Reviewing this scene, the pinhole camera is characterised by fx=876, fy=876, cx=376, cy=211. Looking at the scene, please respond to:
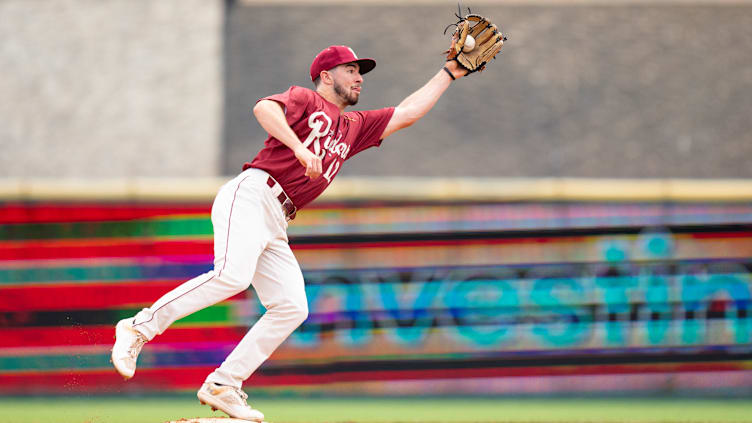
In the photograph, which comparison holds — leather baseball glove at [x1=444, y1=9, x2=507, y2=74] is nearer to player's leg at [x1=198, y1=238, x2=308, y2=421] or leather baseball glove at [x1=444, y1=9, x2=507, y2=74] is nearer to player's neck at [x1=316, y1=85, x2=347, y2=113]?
player's neck at [x1=316, y1=85, x2=347, y2=113]

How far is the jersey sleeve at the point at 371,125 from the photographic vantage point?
4727 millimetres

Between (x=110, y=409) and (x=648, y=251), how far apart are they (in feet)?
13.7

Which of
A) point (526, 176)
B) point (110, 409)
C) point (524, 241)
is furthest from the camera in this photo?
point (526, 176)

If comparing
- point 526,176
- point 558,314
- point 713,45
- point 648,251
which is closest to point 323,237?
point 558,314

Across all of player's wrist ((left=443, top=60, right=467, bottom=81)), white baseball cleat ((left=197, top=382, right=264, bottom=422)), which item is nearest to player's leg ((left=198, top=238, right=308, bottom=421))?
white baseball cleat ((left=197, top=382, right=264, bottom=422))

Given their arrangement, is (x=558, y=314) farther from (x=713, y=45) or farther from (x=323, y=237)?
(x=713, y=45)

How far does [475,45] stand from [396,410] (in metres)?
2.84

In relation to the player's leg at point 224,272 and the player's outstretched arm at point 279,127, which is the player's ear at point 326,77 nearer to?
the player's outstretched arm at point 279,127

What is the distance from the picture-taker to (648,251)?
6688 mm

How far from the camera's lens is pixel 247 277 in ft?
14.1

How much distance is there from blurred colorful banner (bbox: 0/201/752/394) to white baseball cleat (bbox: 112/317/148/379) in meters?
2.38

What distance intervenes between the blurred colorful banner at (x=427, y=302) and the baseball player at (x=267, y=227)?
7.27ft

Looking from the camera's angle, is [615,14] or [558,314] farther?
[615,14]

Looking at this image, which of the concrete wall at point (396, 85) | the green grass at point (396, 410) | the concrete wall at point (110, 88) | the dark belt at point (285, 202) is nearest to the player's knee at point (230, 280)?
the dark belt at point (285, 202)
